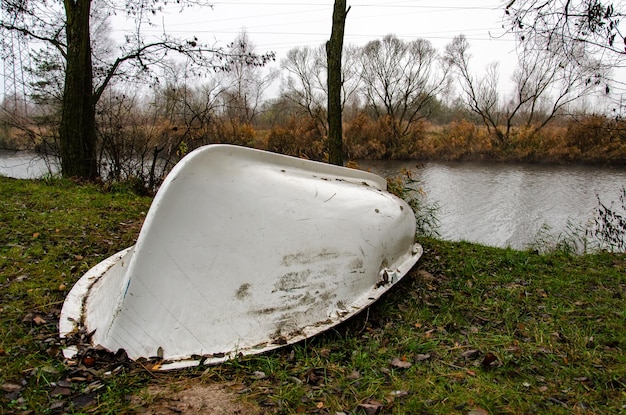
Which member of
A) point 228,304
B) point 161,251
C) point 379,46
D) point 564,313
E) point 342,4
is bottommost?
point 564,313

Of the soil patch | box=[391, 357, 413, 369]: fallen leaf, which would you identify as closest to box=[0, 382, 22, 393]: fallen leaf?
the soil patch

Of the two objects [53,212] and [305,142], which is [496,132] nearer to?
[305,142]

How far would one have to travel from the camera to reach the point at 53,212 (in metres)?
5.27

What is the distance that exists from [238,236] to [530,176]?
49.6 ft

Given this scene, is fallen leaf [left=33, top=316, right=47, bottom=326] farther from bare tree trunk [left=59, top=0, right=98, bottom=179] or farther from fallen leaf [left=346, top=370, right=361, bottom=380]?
bare tree trunk [left=59, top=0, right=98, bottom=179]

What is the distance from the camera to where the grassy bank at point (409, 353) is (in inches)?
84.3

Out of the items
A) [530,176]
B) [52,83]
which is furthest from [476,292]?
[530,176]

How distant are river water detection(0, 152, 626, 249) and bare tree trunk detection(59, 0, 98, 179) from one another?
1.61 m

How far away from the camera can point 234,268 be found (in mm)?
2611

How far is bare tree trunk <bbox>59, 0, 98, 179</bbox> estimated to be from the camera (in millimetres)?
7578

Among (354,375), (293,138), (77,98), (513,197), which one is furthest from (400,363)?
(293,138)

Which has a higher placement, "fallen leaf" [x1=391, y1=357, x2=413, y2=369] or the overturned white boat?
the overturned white boat

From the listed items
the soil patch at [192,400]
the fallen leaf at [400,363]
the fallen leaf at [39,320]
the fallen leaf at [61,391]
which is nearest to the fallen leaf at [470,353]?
the fallen leaf at [400,363]

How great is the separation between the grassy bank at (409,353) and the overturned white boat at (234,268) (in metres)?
0.15
